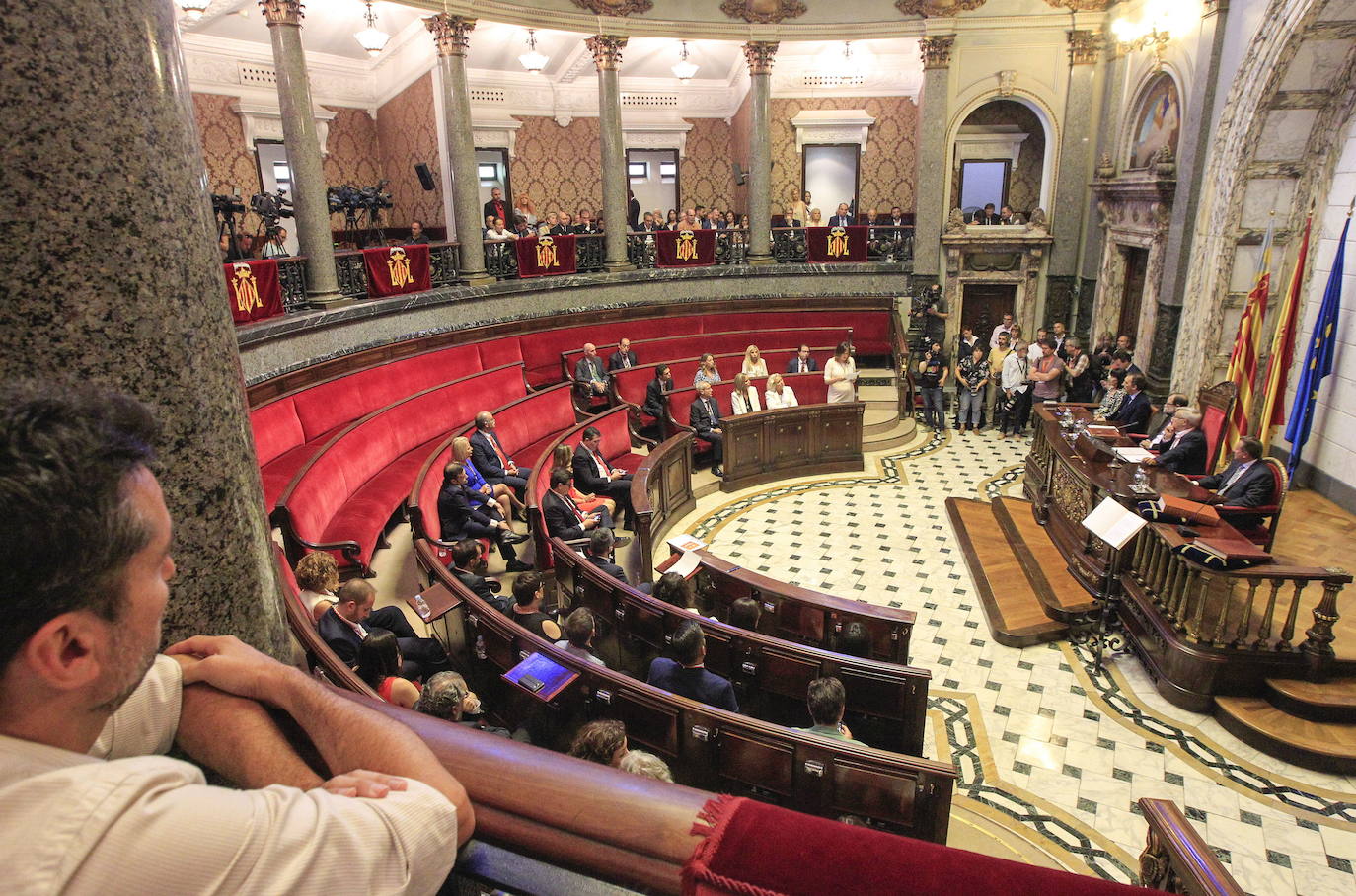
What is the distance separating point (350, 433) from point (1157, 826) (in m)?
6.42

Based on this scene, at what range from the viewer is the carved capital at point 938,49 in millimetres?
12844

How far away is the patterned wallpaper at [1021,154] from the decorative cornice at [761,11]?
4.27 meters

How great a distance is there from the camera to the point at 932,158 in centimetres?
1322

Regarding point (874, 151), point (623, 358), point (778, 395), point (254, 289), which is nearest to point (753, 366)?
point (778, 395)

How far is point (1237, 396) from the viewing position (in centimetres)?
801

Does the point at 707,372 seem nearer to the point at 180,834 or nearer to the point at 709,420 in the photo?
the point at 709,420

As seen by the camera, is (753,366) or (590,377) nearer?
(590,377)

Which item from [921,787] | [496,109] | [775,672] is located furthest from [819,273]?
[921,787]

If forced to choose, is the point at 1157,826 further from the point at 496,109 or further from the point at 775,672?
the point at 496,109

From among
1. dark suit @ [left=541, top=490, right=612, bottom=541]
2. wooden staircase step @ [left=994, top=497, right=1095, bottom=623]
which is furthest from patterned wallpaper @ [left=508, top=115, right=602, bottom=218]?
wooden staircase step @ [left=994, top=497, right=1095, bottom=623]

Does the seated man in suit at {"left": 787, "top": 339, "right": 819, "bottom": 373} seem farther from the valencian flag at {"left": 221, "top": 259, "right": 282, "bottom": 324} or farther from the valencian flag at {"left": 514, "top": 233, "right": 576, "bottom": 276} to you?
the valencian flag at {"left": 221, "top": 259, "right": 282, "bottom": 324}

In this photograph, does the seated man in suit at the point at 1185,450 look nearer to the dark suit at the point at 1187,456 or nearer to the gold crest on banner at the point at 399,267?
the dark suit at the point at 1187,456

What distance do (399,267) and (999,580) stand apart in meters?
7.81

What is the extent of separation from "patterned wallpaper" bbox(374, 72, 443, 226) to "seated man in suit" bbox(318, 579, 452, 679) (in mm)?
11012
